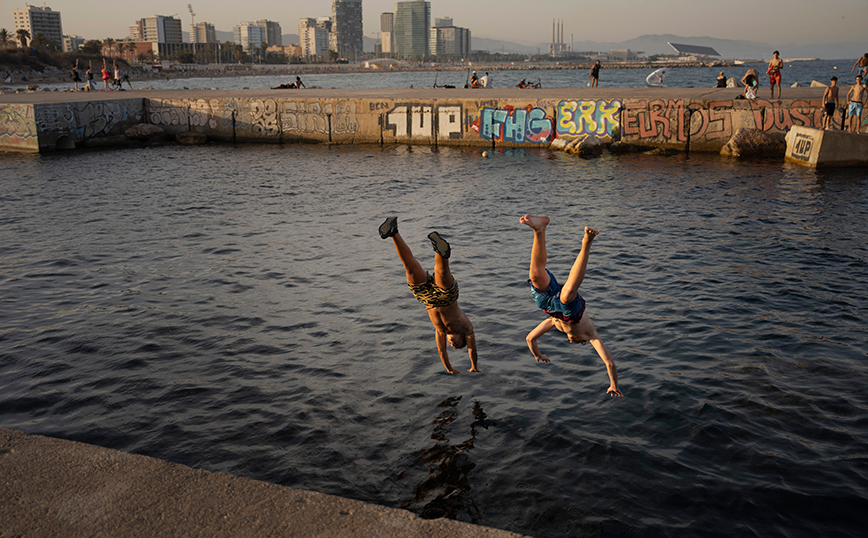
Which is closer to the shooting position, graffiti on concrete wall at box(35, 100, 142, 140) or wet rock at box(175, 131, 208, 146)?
graffiti on concrete wall at box(35, 100, 142, 140)

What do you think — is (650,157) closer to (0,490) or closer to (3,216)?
(3,216)

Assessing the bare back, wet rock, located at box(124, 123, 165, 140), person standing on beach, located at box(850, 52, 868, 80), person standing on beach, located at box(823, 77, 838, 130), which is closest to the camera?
the bare back

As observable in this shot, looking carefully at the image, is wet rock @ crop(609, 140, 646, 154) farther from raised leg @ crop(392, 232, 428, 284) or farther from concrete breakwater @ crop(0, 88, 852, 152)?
raised leg @ crop(392, 232, 428, 284)

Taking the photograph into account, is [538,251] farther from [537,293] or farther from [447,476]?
[447,476]

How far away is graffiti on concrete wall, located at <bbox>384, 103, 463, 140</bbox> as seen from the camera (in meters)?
34.0

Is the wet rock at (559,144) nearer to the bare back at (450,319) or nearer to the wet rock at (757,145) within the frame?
the wet rock at (757,145)

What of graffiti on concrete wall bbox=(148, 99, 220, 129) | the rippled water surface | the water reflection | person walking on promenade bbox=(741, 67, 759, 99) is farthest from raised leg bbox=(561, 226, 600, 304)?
graffiti on concrete wall bbox=(148, 99, 220, 129)

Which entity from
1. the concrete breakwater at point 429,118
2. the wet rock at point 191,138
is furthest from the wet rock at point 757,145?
the wet rock at point 191,138

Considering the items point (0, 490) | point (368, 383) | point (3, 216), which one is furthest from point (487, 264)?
point (3, 216)

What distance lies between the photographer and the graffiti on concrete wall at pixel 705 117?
27.3 meters

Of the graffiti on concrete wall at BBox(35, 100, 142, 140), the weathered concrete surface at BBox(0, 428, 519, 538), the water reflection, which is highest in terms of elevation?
the graffiti on concrete wall at BBox(35, 100, 142, 140)

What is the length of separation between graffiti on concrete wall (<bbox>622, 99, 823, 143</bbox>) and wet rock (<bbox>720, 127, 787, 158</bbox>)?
0.55m

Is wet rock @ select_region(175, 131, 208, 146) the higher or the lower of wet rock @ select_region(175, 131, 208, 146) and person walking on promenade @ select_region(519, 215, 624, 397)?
the higher

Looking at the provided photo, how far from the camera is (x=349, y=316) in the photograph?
11.7 m
